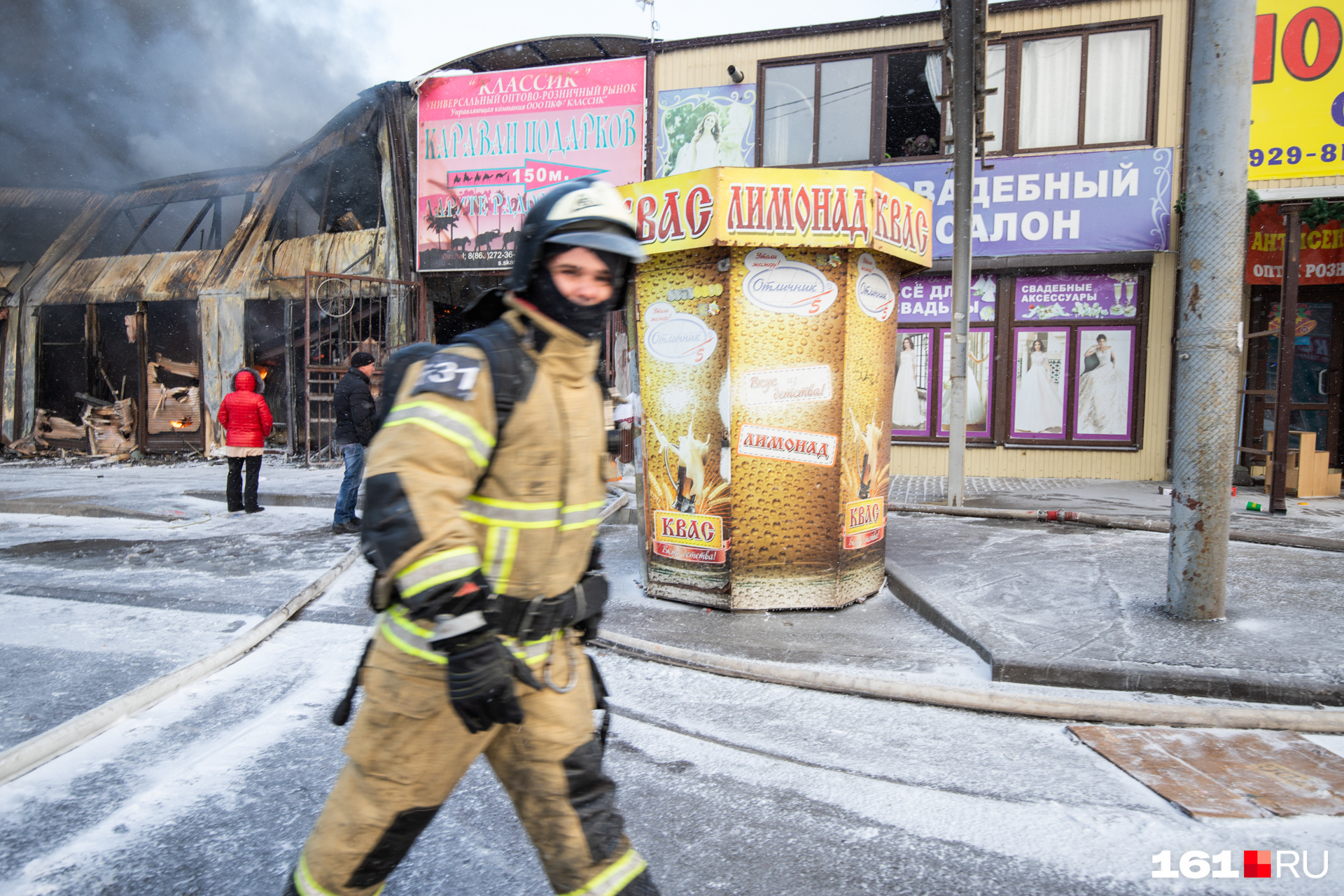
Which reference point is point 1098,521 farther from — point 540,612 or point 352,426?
point 540,612

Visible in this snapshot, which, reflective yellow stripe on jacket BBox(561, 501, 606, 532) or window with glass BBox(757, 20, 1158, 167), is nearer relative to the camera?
reflective yellow stripe on jacket BBox(561, 501, 606, 532)

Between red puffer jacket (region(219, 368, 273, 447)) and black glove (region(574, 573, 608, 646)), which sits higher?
red puffer jacket (region(219, 368, 273, 447))

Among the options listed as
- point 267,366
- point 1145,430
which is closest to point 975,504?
point 1145,430

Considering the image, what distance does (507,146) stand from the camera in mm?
14586

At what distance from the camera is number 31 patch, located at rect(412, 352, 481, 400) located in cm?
174

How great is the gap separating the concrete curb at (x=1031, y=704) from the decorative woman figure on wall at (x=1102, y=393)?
366 inches

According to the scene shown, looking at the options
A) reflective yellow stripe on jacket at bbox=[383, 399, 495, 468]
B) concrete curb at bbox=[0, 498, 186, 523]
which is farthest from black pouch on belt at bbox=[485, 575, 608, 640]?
concrete curb at bbox=[0, 498, 186, 523]

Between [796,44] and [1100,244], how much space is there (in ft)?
18.4

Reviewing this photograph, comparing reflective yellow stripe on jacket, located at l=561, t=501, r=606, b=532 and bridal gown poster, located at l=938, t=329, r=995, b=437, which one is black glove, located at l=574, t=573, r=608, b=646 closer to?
reflective yellow stripe on jacket, located at l=561, t=501, r=606, b=532

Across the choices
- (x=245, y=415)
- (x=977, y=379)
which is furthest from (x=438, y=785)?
(x=977, y=379)

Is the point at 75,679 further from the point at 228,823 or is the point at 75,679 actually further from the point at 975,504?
the point at 975,504

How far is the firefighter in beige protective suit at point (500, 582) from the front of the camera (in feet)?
5.52

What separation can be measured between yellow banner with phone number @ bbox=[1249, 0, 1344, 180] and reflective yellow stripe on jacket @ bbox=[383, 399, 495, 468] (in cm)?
1258

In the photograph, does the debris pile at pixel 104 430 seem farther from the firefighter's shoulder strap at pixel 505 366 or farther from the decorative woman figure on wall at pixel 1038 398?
the firefighter's shoulder strap at pixel 505 366
